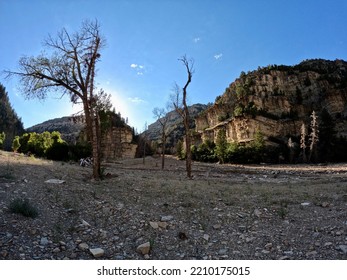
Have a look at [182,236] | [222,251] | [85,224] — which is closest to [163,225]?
[182,236]

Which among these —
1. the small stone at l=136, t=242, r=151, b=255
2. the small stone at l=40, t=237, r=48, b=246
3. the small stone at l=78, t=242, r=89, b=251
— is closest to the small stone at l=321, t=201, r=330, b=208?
the small stone at l=136, t=242, r=151, b=255

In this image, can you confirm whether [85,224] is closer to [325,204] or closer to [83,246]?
[83,246]

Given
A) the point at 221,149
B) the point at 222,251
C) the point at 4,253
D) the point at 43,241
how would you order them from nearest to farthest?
the point at 4,253 < the point at 43,241 < the point at 222,251 < the point at 221,149

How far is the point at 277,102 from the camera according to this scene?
2852 inches

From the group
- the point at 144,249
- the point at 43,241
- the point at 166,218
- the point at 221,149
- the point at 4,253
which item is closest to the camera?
the point at 4,253

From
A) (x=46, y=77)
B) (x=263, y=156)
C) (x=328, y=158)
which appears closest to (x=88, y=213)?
(x=46, y=77)

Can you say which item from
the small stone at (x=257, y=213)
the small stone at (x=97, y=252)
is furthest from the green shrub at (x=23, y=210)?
the small stone at (x=257, y=213)

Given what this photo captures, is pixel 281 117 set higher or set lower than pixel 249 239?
higher

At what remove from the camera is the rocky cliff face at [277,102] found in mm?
67312

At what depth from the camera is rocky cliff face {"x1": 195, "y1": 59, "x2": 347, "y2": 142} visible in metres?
67.3

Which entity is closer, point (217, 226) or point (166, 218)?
point (217, 226)

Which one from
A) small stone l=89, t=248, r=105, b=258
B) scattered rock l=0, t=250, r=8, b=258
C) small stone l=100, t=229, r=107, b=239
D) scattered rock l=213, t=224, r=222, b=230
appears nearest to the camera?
scattered rock l=0, t=250, r=8, b=258

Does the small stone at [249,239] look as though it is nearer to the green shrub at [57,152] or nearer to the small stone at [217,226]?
the small stone at [217,226]

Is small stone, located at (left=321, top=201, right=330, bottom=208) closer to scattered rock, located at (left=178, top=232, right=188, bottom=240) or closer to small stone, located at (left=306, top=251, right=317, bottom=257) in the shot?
small stone, located at (left=306, top=251, right=317, bottom=257)
